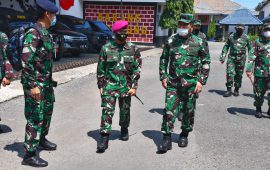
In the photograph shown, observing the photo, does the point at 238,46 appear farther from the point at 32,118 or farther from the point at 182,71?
the point at 32,118

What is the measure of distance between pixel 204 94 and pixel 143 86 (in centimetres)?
191

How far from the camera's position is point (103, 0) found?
3098cm

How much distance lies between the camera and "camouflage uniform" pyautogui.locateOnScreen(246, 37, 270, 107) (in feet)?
26.3

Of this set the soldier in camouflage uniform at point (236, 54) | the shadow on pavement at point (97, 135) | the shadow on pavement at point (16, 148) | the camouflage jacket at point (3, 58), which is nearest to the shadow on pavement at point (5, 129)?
the shadow on pavement at point (16, 148)

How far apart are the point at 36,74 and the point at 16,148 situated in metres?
1.34

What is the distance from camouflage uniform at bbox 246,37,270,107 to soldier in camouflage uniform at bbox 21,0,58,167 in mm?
4497

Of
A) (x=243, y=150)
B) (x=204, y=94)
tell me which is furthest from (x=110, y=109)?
(x=204, y=94)

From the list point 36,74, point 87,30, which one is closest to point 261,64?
point 36,74

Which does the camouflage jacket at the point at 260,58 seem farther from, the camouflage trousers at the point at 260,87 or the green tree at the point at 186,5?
the green tree at the point at 186,5

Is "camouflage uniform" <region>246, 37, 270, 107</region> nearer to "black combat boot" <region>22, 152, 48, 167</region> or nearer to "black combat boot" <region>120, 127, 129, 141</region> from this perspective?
"black combat boot" <region>120, 127, 129, 141</region>

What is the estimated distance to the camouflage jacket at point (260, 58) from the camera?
8016 mm

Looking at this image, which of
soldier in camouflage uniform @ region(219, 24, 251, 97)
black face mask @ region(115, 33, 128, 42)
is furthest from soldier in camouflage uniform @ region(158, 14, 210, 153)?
soldier in camouflage uniform @ region(219, 24, 251, 97)

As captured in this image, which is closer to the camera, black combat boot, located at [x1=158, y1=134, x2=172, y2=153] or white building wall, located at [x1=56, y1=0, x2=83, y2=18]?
black combat boot, located at [x1=158, y1=134, x2=172, y2=153]

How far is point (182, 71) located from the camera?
563 centimetres
